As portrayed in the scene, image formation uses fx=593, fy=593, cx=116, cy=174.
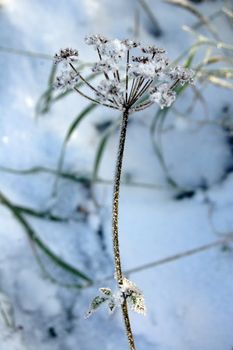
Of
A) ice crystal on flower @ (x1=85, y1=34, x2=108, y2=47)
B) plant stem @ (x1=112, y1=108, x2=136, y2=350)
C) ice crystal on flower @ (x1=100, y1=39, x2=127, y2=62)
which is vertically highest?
ice crystal on flower @ (x1=85, y1=34, x2=108, y2=47)

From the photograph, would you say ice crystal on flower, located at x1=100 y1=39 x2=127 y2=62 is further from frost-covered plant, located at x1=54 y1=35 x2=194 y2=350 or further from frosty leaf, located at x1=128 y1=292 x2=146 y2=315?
frosty leaf, located at x1=128 y1=292 x2=146 y2=315

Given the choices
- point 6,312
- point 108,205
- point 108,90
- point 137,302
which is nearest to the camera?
point 108,90

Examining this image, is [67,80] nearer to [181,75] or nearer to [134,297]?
[181,75]

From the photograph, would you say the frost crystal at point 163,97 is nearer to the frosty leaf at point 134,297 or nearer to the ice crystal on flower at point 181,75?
the ice crystal on flower at point 181,75

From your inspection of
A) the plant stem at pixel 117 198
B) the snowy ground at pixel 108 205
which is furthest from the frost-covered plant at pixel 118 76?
the snowy ground at pixel 108 205

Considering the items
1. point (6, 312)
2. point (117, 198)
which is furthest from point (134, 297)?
point (6, 312)

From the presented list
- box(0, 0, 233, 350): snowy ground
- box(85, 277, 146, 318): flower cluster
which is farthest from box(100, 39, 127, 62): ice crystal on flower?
box(0, 0, 233, 350): snowy ground

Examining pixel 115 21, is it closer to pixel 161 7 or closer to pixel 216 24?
pixel 161 7

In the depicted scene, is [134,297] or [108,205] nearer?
[134,297]
